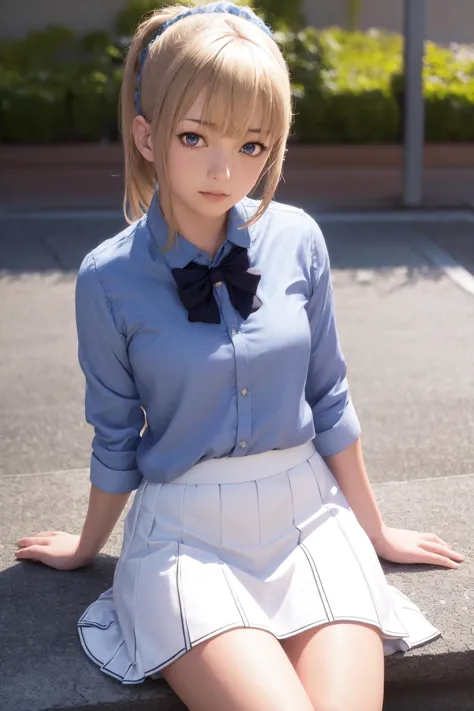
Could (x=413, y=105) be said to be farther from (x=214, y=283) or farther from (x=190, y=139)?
(x=190, y=139)

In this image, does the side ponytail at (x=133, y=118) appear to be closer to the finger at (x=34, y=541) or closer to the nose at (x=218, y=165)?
the nose at (x=218, y=165)

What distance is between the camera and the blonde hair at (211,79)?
7.23 feet

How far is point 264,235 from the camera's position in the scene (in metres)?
2.56

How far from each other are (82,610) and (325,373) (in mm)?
817

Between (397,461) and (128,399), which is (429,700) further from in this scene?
(397,461)

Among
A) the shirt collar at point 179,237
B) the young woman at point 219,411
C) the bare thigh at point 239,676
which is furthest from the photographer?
the shirt collar at point 179,237

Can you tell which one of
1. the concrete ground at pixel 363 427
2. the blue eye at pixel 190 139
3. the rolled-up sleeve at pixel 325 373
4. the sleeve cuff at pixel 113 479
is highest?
the blue eye at pixel 190 139

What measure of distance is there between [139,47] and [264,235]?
0.50m

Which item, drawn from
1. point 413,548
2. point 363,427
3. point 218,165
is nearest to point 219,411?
point 218,165

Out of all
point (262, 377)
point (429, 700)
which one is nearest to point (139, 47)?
point (262, 377)

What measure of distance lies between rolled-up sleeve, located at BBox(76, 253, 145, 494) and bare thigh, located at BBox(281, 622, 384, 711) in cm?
54

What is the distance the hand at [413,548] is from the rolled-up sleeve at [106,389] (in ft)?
2.22

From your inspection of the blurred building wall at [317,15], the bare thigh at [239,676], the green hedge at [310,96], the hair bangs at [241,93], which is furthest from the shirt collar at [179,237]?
the blurred building wall at [317,15]

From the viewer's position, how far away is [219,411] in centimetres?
242
